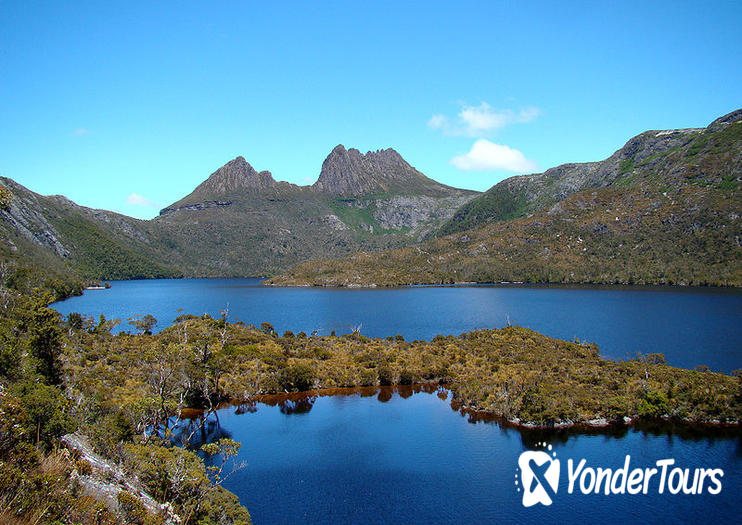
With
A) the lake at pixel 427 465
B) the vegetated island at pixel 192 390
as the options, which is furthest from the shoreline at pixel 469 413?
the lake at pixel 427 465

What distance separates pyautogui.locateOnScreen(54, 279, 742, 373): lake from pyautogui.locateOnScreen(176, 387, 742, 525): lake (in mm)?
37765

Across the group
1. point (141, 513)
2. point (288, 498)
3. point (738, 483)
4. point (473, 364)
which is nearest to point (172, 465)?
point (141, 513)

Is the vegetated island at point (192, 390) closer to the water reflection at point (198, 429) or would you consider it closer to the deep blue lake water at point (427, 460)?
the water reflection at point (198, 429)

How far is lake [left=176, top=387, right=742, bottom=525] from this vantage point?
30328 millimetres

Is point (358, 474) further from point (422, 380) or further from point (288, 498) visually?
point (422, 380)

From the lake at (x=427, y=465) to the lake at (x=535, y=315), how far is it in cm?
3777

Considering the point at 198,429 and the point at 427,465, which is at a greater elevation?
the point at 427,465

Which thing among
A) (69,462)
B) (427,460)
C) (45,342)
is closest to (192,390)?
(45,342)

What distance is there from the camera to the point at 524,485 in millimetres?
34375

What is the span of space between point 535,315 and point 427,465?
315 feet

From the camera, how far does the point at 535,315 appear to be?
12431 cm

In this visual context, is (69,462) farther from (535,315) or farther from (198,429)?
(535,315)

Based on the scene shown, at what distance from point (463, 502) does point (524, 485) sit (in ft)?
19.7

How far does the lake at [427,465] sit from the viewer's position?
99.5 ft
